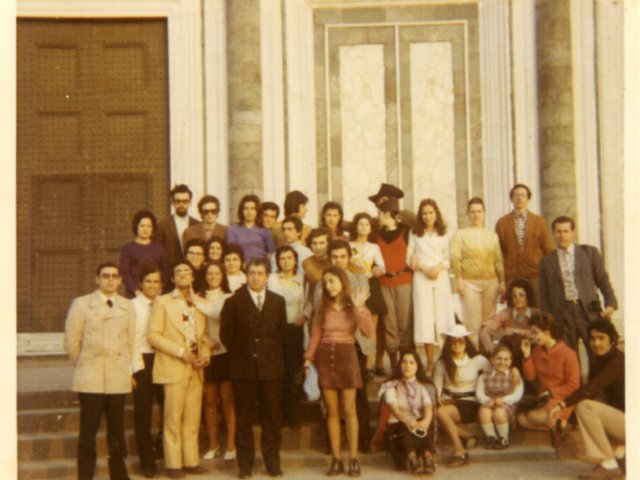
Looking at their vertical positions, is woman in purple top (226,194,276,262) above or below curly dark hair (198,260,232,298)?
above

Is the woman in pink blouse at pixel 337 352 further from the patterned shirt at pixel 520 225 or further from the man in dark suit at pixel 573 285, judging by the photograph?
the patterned shirt at pixel 520 225

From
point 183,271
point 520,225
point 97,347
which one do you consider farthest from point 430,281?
point 97,347

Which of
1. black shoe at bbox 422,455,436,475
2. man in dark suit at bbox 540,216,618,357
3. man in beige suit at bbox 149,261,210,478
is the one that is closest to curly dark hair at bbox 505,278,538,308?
man in dark suit at bbox 540,216,618,357

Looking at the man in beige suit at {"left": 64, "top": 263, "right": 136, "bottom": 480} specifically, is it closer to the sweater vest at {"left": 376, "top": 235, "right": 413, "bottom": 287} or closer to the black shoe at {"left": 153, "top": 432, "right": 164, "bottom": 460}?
the black shoe at {"left": 153, "top": 432, "right": 164, "bottom": 460}

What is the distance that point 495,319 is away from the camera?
7.79m

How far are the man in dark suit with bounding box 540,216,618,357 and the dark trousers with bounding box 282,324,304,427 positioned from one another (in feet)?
6.55

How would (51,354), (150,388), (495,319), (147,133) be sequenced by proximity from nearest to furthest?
(150,388)
(495,319)
(51,354)
(147,133)

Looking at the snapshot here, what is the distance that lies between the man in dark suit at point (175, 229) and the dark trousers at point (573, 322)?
10.0 feet

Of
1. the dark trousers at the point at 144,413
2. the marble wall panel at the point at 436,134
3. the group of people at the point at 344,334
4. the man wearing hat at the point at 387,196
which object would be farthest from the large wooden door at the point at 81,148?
the dark trousers at the point at 144,413

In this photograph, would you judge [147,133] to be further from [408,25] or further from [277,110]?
[408,25]

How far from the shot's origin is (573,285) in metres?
7.74

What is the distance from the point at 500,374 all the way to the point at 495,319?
0.50m

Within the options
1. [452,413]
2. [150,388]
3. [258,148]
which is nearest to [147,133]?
[258,148]

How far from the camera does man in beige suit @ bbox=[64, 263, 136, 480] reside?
22.2ft
